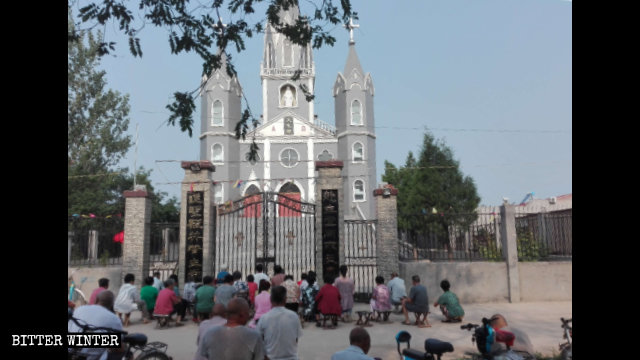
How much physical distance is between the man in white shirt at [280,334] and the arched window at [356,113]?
106ft

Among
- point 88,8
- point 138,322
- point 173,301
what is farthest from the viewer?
point 138,322

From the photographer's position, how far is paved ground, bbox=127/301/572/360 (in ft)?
23.4

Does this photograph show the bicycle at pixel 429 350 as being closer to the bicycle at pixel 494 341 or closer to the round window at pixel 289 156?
the bicycle at pixel 494 341

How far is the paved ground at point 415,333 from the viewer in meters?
7.13

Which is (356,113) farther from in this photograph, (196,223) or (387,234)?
(196,223)

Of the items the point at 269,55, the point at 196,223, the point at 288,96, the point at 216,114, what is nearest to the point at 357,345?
the point at 196,223

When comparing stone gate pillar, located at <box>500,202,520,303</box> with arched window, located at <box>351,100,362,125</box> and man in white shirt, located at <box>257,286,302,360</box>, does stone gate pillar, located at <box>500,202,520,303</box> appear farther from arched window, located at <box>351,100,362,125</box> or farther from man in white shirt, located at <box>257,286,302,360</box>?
arched window, located at <box>351,100,362,125</box>

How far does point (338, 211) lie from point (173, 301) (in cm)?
521

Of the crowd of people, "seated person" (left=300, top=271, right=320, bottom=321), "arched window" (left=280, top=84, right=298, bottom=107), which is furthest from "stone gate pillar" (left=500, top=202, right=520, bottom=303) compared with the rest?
"arched window" (left=280, top=84, right=298, bottom=107)

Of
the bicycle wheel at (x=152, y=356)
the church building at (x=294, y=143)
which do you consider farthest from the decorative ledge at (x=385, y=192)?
the church building at (x=294, y=143)
